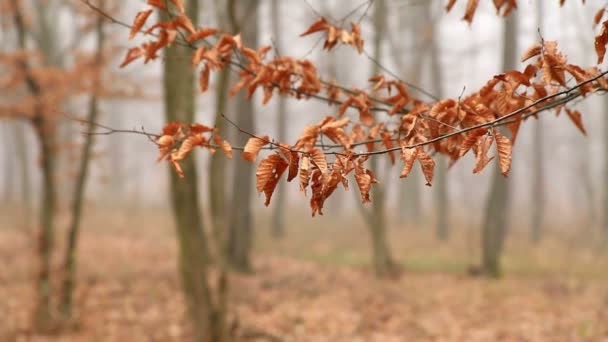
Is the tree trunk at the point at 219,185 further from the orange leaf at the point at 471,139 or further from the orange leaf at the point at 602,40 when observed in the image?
the orange leaf at the point at 602,40

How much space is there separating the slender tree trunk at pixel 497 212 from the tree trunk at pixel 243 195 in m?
4.50

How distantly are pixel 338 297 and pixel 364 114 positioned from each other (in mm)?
5479

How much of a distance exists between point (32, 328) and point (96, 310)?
88 cm

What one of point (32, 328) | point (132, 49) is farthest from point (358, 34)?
point (32, 328)

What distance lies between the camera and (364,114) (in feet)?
8.10

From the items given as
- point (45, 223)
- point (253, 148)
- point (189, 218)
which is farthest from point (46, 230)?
point (253, 148)

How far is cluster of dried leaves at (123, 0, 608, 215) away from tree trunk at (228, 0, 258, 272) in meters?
6.88

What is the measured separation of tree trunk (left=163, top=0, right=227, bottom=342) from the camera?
4.63m

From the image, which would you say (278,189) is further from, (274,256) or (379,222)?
(379,222)

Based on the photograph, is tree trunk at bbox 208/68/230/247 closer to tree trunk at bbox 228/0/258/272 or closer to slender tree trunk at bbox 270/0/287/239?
tree trunk at bbox 228/0/258/272

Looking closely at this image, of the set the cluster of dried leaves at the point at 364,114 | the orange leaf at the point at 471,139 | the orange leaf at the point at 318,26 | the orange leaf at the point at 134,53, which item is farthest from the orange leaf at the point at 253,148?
the orange leaf at the point at 134,53

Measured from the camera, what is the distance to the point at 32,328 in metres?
6.09

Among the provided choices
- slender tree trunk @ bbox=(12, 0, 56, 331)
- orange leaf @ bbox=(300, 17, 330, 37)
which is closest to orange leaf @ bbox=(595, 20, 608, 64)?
orange leaf @ bbox=(300, 17, 330, 37)

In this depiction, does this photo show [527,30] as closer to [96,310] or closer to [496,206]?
[496,206]
